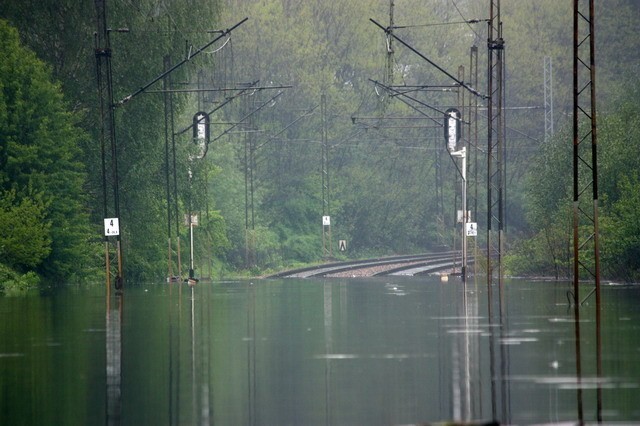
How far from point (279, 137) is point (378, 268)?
30929 mm

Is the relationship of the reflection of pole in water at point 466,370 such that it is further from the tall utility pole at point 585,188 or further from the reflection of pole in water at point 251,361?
the reflection of pole in water at point 251,361

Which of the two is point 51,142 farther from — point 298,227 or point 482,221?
point 482,221

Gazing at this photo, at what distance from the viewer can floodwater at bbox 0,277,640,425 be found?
53.1 feet

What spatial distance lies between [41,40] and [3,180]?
8545 millimetres

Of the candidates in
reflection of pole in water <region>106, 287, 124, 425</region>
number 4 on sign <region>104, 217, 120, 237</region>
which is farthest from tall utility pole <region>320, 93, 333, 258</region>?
reflection of pole in water <region>106, 287, 124, 425</region>

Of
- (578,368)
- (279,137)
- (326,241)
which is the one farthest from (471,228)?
(279,137)

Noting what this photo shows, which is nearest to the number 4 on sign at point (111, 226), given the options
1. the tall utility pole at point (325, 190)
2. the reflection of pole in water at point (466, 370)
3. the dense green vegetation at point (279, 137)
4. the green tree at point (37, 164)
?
the dense green vegetation at point (279, 137)

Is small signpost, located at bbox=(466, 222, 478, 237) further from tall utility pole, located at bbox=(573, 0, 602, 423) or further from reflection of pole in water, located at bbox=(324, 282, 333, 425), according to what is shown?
reflection of pole in water, located at bbox=(324, 282, 333, 425)

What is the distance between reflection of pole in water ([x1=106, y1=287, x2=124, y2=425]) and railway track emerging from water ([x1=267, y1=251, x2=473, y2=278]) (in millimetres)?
39751

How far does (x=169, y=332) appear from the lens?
2934cm

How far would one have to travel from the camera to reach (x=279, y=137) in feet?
365

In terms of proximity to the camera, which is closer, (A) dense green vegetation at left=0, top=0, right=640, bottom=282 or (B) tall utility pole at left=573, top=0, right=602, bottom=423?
(B) tall utility pole at left=573, top=0, right=602, bottom=423

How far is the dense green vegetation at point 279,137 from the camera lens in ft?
192

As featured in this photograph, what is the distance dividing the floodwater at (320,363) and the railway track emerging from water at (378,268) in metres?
35.8
